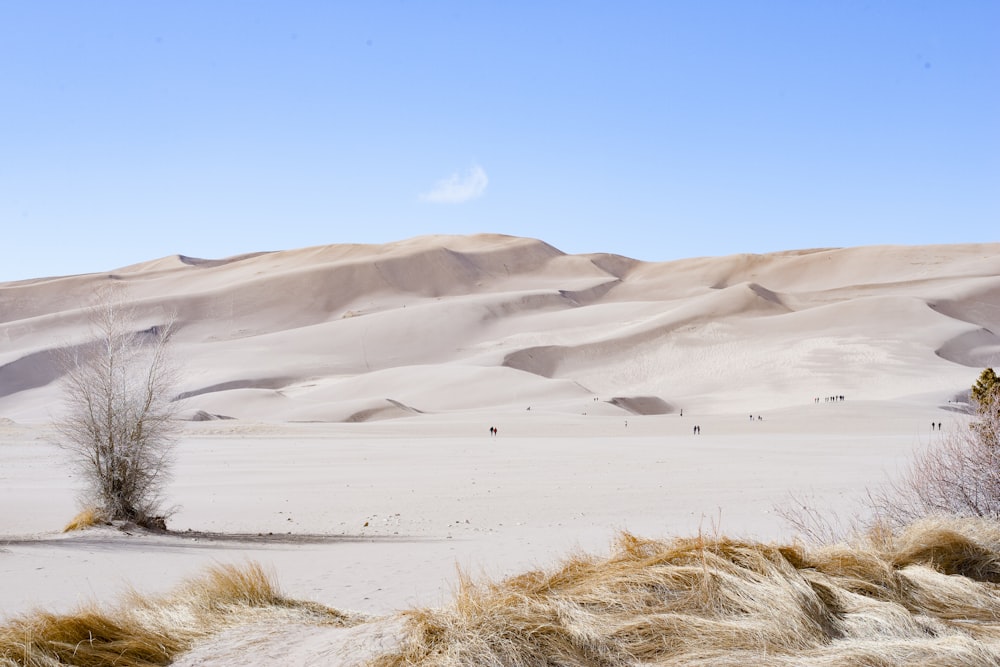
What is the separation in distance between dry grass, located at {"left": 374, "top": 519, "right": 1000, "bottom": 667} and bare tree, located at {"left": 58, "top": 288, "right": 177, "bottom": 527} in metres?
10.1

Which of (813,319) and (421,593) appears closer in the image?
(421,593)

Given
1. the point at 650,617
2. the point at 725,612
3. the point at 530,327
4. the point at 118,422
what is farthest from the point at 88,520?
the point at 530,327

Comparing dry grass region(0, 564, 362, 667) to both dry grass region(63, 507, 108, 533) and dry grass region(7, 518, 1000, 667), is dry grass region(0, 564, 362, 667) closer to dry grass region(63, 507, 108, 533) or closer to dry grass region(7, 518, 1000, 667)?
dry grass region(7, 518, 1000, 667)

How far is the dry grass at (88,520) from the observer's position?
14.1 meters

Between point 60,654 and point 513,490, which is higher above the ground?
point 60,654

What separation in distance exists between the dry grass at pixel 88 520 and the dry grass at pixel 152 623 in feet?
26.4

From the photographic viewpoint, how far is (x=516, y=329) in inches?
4847

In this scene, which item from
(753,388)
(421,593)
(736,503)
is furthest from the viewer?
(753,388)

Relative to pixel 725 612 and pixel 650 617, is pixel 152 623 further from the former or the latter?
pixel 725 612

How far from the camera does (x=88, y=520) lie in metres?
14.2

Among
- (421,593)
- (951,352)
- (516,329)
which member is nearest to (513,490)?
(421,593)

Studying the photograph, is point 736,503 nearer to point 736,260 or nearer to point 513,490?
point 513,490

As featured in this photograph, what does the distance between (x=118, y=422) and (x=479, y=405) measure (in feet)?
189

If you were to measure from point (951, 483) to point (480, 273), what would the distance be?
171195 mm
